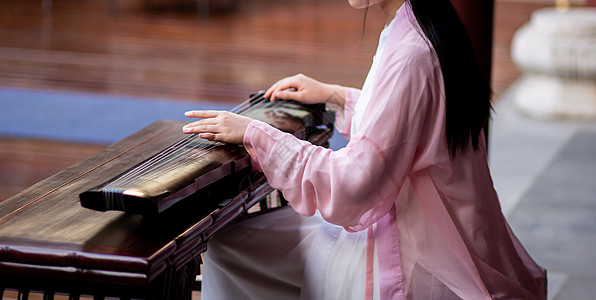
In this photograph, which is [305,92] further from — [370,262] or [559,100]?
[559,100]

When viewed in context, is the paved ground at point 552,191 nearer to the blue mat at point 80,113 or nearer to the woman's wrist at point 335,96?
the woman's wrist at point 335,96

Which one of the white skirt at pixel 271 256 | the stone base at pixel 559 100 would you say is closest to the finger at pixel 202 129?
the white skirt at pixel 271 256

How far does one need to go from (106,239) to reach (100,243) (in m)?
0.01

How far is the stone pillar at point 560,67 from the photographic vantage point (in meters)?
4.59

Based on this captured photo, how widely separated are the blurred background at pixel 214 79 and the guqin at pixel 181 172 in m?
0.29

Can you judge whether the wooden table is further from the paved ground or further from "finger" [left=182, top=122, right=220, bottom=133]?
the paved ground

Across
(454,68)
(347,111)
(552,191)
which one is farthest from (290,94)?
(552,191)

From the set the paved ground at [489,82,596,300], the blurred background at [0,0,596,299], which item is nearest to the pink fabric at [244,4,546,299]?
the blurred background at [0,0,596,299]

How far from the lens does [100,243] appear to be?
41.8 inches

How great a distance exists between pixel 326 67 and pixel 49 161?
247 centimetres

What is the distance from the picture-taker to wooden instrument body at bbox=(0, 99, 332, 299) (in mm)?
1034

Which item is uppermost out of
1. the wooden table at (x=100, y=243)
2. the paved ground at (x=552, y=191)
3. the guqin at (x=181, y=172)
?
the guqin at (x=181, y=172)

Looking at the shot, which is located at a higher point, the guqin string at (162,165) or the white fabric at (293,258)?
the guqin string at (162,165)

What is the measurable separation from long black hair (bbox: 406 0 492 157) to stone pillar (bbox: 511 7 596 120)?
11.4ft
